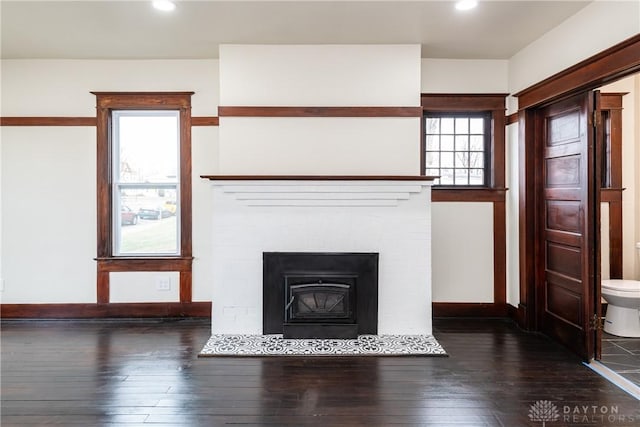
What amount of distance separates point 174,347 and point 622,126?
4675mm

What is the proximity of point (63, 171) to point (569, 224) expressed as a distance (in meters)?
4.75

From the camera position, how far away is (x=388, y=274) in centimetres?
359

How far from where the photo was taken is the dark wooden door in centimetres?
300

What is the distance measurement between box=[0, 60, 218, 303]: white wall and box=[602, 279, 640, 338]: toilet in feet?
12.4

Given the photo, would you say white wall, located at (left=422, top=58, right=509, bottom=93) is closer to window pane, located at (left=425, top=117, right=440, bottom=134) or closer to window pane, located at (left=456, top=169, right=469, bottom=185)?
window pane, located at (left=425, top=117, right=440, bottom=134)

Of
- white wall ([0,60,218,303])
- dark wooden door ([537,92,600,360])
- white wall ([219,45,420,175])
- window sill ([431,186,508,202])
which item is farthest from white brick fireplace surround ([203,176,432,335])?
dark wooden door ([537,92,600,360])

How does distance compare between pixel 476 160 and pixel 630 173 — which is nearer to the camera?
pixel 630 173

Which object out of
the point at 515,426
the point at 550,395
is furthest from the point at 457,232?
the point at 515,426

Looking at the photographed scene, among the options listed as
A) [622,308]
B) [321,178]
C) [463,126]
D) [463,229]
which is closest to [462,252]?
[463,229]

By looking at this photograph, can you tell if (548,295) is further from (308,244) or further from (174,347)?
(174,347)

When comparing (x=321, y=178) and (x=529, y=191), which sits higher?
(x=321, y=178)

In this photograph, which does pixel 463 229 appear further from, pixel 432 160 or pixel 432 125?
pixel 432 125

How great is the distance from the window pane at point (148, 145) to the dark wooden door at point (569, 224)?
11.8ft

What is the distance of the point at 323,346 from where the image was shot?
3.31 metres
